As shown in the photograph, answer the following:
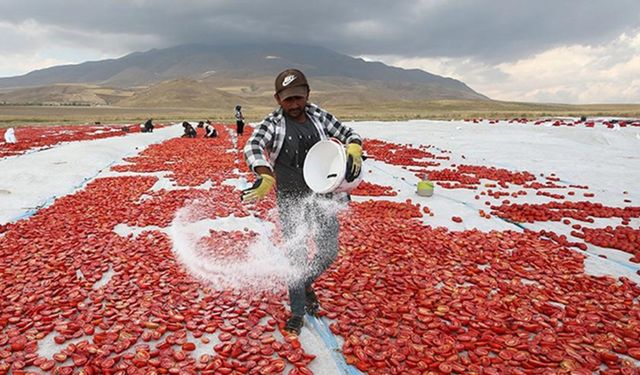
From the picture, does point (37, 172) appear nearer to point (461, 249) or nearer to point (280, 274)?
point (280, 274)

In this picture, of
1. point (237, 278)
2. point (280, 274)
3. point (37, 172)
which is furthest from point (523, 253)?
point (37, 172)

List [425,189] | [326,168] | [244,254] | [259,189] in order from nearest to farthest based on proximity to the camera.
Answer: [259,189]
[326,168]
[244,254]
[425,189]

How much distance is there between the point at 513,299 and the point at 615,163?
12.2 metres

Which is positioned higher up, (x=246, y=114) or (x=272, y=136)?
(x=272, y=136)

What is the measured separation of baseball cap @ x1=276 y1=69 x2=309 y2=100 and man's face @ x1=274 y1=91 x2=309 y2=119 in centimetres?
5

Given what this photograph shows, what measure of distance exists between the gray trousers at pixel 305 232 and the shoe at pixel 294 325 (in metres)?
0.05

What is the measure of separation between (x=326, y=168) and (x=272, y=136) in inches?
22.2

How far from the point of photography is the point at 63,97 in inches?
6757

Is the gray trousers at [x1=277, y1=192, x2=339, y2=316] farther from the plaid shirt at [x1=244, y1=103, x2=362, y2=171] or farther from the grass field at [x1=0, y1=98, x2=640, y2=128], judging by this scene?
the grass field at [x1=0, y1=98, x2=640, y2=128]

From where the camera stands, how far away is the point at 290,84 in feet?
11.0

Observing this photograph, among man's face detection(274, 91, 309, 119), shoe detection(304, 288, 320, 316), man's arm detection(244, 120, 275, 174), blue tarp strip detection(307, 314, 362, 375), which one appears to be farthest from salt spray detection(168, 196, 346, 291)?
man's face detection(274, 91, 309, 119)

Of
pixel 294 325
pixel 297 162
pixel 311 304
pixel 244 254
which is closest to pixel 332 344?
pixel 294 325

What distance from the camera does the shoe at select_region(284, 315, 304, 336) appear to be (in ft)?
11.9

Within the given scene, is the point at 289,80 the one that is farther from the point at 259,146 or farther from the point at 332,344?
the point at 332,344
